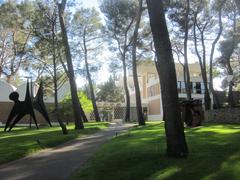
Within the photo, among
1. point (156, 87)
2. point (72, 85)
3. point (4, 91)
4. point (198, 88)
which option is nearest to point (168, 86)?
point (72, 85)

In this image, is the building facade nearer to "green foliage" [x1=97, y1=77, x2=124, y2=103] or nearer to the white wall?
"green foliage" [x1=97, y1=77, x2=124, y2=103]

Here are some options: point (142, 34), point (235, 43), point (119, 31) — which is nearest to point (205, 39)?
point (235, 43)

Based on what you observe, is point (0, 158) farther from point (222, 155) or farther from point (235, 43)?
point (235, 43)

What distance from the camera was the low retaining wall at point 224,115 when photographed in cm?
2960

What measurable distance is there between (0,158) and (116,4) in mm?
33773

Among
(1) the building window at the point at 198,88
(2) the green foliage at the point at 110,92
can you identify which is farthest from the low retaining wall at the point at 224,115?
(2) the green foliage at the point at 110,92

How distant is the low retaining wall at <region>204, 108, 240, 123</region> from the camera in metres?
29.6

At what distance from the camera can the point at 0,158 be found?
12438 millimetres

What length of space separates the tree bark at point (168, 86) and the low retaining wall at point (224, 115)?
19.9 meters

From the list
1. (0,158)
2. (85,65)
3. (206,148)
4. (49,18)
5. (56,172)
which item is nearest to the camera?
(56,172)

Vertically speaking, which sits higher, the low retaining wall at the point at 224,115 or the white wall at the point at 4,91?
the white wall at the point at 4,91

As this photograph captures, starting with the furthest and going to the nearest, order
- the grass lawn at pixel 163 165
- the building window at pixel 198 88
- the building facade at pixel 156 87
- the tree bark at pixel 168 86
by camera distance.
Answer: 1. the building window at pixel 198 88
2. the building facade at pixel 156 87
3. the tree bark at pixel 168 86
4. the grass lawn at pixel 163 165

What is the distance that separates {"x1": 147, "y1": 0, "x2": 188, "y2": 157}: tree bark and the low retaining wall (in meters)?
19.9

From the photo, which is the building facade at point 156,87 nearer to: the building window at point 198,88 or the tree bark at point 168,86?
the building window at point 198,88
